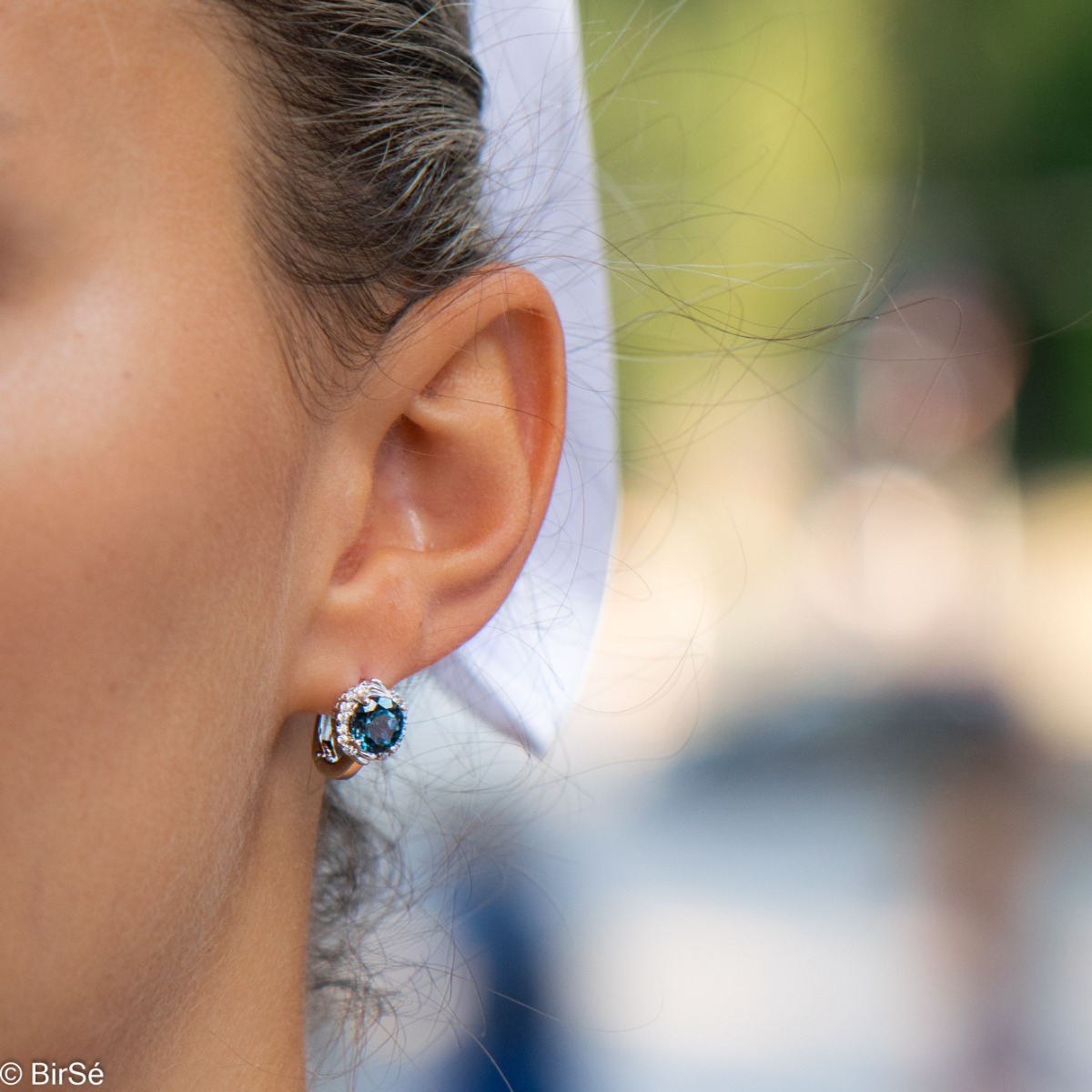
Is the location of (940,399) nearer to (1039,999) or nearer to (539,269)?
(1039,999)

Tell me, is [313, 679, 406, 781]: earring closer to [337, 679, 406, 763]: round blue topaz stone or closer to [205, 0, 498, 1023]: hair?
[337, 679, 406, 763]: round blue topaz stone

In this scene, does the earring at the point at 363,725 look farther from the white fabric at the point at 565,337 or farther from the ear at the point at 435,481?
the white fabric at the point at 565,337

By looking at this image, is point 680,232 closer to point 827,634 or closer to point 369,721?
point 369,721

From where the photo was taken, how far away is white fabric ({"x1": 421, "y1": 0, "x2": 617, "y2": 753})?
4.15 ft

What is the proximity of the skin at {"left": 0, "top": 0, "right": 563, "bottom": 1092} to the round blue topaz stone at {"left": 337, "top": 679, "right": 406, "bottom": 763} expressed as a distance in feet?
0.05

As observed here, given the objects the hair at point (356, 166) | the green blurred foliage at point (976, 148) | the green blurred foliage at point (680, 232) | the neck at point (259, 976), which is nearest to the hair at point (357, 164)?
the hair at point (356, 166)

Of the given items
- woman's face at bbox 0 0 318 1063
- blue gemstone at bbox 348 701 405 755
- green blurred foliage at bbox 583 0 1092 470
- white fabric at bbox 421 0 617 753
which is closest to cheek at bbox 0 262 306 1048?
woman's face at bbox 0 0 318 1063

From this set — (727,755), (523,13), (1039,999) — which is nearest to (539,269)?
(523,13)

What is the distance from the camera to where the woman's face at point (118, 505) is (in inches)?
32.8

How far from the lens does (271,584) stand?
37.2 inches

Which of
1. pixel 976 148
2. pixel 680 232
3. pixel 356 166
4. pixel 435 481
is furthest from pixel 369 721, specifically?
pixel 976 148

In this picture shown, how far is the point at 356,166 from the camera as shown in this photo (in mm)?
1070

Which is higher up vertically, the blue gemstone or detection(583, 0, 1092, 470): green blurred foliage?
detection(583, 0, 1092, 470): green blurred foliage

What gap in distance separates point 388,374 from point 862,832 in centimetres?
502
